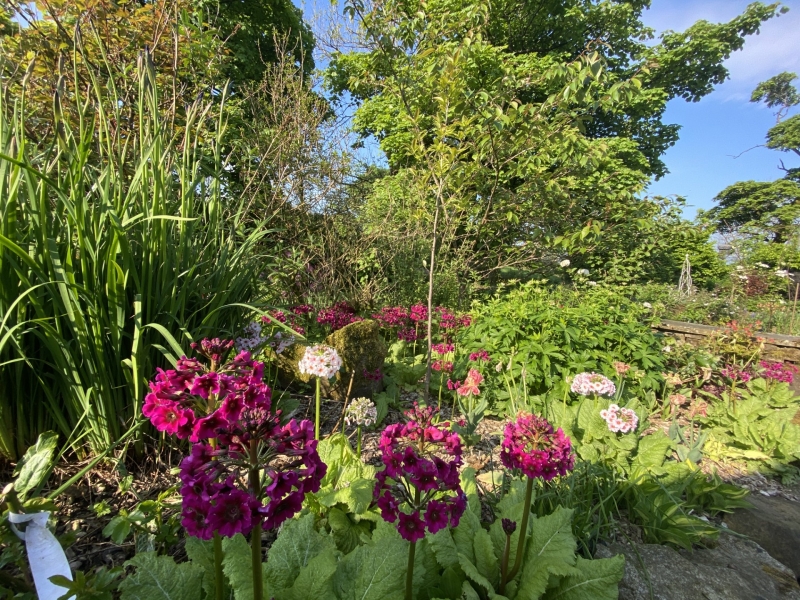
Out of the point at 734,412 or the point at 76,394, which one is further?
the point at 734,412

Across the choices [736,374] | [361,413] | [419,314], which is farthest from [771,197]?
[361,413]

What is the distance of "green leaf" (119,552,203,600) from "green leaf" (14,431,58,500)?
42 centimetres

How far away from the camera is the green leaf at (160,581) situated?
0.97 meters

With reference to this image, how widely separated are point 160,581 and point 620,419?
211 centimetres

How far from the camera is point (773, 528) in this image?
192 cm

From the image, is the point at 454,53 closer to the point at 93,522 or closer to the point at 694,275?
the point at 93,522

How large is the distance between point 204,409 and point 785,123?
33.0m

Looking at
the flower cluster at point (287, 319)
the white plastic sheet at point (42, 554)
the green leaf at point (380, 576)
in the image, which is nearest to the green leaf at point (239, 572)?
the green leaf at point (380, 576)

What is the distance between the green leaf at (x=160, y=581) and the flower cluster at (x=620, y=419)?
1.99 metres

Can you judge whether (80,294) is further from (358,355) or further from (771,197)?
(771,197)

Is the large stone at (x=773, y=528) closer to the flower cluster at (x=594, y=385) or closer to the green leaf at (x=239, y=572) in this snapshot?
the flower cluster at (x=594, y=385)

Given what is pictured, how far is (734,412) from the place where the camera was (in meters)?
3.14

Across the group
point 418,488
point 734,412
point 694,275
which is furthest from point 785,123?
point 418,488

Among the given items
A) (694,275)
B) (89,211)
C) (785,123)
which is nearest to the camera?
(89,211)
